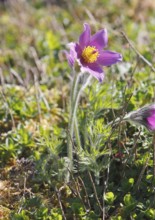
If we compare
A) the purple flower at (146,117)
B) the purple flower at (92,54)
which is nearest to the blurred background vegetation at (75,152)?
the purple flower at (146,117)

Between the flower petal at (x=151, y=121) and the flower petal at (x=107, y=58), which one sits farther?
the flower petal at (x=107, y=58)

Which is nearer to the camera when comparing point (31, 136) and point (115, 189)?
point (115, 189)

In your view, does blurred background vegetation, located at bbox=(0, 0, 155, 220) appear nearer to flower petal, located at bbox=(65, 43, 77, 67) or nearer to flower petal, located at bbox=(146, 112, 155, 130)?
flower petal, located at bbox=(146, 112, 155, 130)

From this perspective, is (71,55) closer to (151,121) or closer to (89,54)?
(89,54)

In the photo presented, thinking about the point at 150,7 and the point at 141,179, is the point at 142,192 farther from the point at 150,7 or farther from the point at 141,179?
the point at 150,7

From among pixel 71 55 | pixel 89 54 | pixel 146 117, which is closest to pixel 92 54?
pixel 89 54

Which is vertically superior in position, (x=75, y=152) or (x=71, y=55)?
(x=71, y=55)

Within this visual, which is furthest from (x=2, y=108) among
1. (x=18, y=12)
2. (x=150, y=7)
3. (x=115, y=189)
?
(x=150, y=7)

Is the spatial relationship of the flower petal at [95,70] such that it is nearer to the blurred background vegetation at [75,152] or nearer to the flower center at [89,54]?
the flower center at [89,54]
